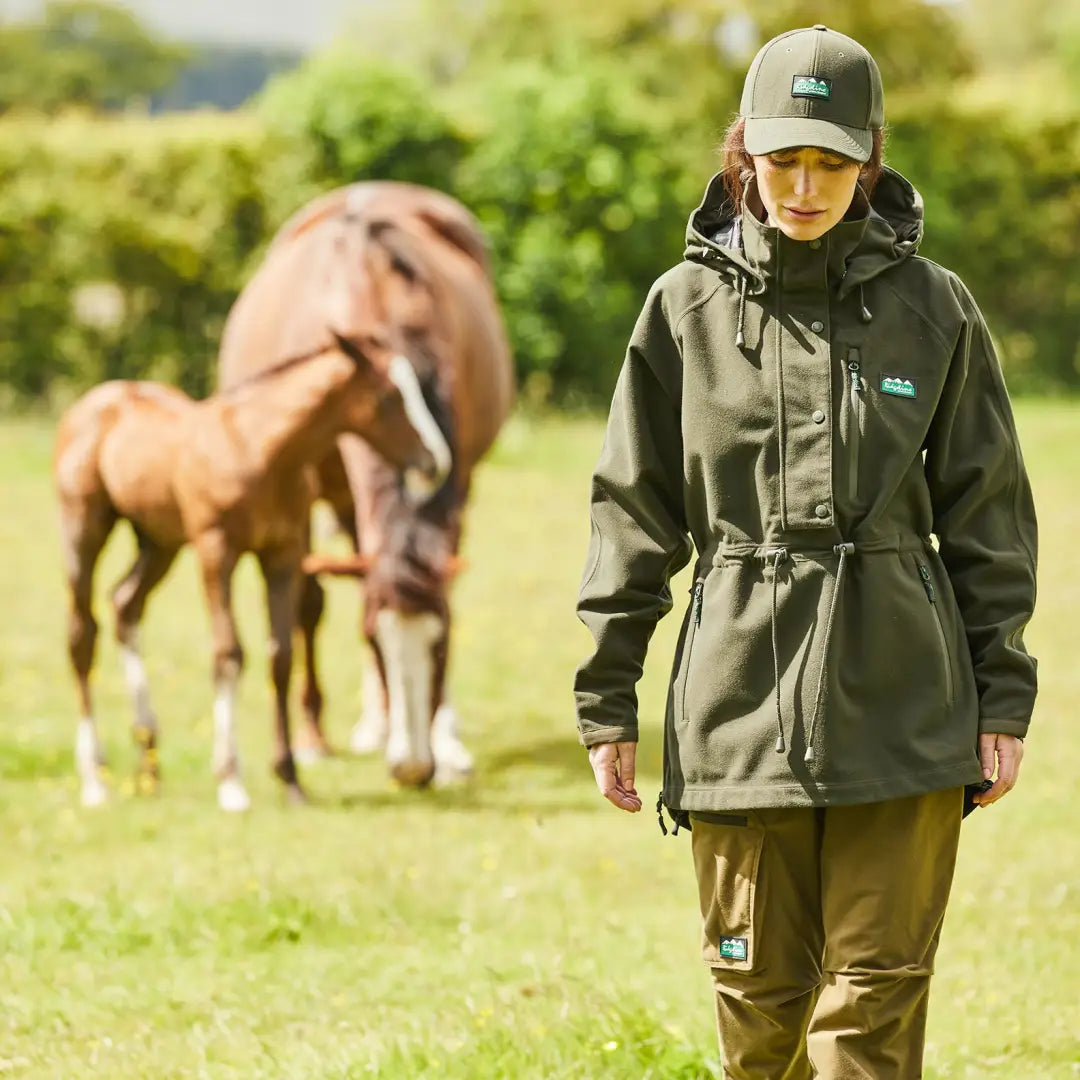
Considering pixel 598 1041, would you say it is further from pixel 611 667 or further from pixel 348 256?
pixel 348 256

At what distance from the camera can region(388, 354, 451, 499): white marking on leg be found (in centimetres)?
778

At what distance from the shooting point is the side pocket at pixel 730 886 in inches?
125

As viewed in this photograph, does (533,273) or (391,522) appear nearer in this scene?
(391,522)

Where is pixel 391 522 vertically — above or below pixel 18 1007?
above

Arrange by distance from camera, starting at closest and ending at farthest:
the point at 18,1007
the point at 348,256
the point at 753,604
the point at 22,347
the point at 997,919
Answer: the point at 753,604 < the point at 18,1007 < the point at 997,919 < the point at 348,256 < the point at 22,347

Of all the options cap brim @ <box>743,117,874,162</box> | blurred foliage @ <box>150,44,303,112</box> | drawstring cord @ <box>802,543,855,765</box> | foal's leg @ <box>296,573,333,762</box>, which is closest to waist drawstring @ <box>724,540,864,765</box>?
drawstring cord @ <box>802,543,855,765</box>

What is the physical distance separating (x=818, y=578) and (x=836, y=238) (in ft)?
1.93

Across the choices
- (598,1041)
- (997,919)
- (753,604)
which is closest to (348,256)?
(997,919)

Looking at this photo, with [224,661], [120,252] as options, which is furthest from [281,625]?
[120,252]

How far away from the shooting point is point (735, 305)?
10.4 ft

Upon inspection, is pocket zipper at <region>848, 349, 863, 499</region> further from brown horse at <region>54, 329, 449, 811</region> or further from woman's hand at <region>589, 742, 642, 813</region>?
brown horse at <region>54, 329, 449, 811</region>

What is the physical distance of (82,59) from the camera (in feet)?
202

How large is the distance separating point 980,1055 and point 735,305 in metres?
2.15

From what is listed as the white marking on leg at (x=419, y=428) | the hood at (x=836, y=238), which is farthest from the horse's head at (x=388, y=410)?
the hood at (x=836, y=238)
